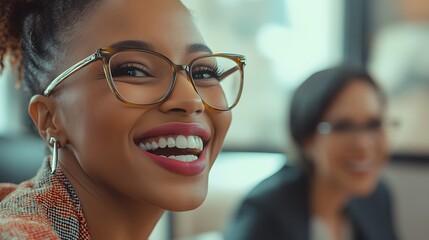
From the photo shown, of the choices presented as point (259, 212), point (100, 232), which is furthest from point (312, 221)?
point (100, 232)

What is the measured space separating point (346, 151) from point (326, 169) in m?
0.09

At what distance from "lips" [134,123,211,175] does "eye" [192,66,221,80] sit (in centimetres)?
7

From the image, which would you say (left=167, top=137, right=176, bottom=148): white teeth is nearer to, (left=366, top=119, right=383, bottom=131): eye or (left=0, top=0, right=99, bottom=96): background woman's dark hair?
(left=0, top=0, right=99, bottom=96): background woman's dark hair

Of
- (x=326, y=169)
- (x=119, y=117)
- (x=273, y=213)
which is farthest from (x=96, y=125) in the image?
(x=326, y=169)

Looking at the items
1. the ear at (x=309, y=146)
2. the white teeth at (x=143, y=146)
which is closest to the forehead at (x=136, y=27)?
the white teeth at (x=143, y=146)

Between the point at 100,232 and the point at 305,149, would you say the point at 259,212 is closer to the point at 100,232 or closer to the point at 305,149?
the point at 305,149

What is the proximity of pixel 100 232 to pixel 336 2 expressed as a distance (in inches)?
97.4

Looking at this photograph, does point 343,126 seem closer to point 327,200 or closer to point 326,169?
point 326,169

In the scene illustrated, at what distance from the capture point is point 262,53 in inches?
121

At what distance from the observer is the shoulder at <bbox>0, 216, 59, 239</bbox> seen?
2.00 ft

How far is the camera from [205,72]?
76 cm

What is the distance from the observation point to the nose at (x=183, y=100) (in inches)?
27.4

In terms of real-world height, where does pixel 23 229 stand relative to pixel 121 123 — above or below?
below

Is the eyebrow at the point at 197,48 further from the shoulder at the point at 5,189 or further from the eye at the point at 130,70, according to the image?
the shoulder at the point at 5,189
